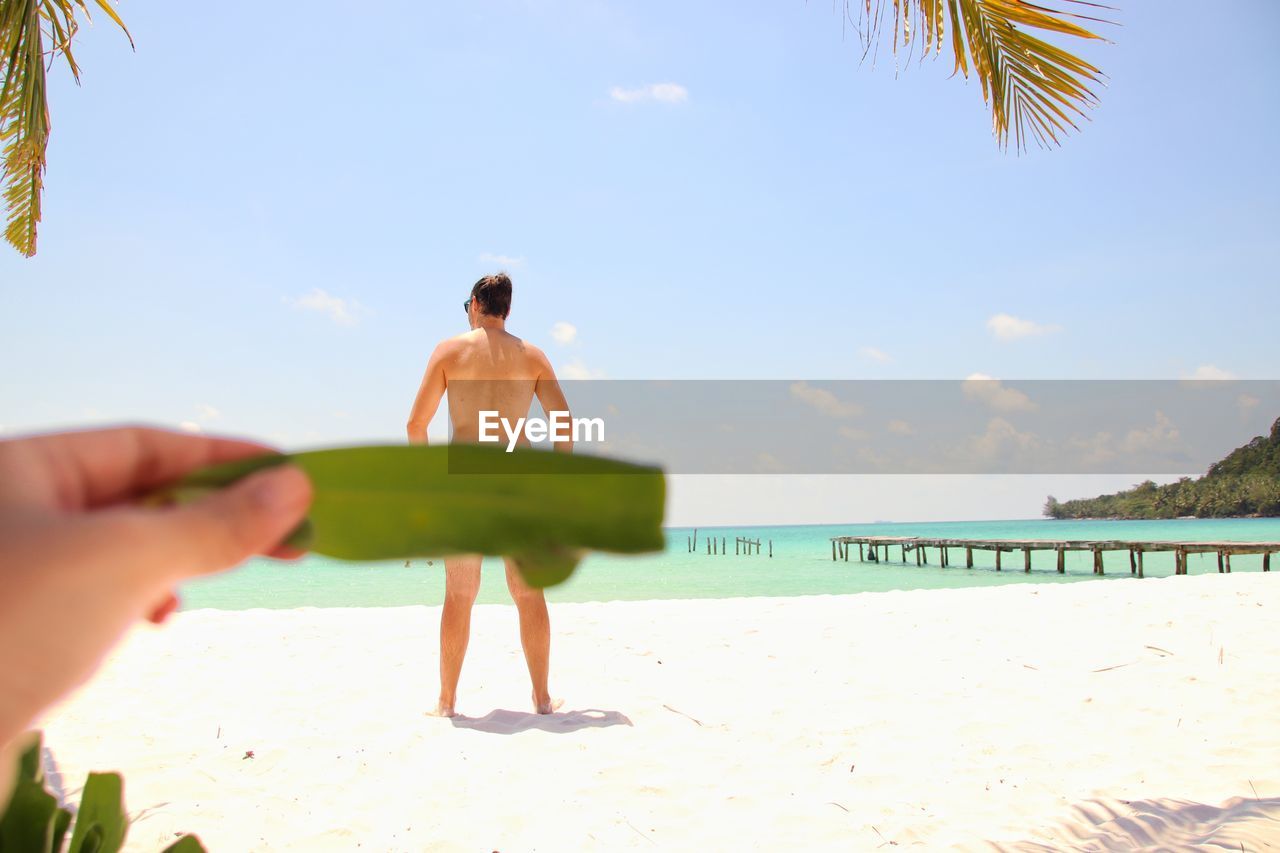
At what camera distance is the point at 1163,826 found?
2475 millimetres

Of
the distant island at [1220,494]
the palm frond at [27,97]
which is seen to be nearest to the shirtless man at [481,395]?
the palm frond at [27,97]

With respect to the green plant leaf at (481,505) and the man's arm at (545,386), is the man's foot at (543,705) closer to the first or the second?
the man's arm at (545,386)

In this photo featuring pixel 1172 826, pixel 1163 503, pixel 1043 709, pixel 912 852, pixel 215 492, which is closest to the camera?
pixel 215 492

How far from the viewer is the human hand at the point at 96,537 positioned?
0.25m

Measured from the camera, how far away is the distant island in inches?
2136

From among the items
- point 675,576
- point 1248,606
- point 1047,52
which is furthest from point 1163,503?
point 1047,52

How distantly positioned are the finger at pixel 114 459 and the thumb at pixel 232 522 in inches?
0.9

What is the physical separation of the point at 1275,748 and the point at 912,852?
1.92m

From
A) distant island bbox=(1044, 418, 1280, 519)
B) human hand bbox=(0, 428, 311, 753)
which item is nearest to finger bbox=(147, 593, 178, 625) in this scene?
human hand bbox=(0, 428, 311, 753)

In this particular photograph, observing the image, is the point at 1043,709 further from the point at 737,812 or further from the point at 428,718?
the point at 428,718

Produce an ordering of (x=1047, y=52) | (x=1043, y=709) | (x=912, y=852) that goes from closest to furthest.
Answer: (x=912, y=852) < (x=1047, y=52) < (x=1043, y=709)

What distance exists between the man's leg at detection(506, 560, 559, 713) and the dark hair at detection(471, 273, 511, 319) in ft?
3.87

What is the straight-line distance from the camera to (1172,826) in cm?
248

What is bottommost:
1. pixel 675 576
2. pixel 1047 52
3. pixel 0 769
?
pixel 675 576
